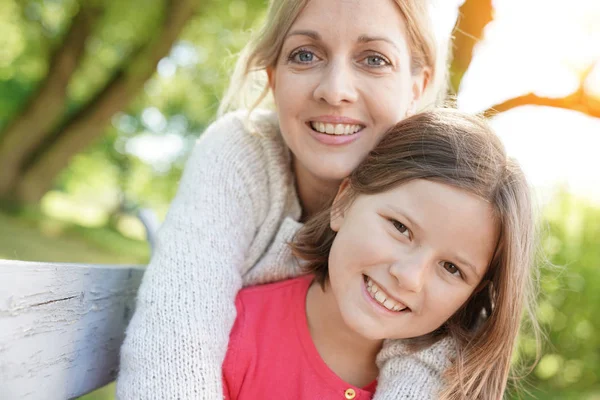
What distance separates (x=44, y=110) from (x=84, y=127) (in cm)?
70

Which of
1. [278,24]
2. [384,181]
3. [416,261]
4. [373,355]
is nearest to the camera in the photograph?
[416,261]

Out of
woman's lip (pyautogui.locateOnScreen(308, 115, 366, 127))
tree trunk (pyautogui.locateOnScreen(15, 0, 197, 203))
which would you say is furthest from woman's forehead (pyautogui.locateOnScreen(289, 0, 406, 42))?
tree trunk (pyautogui.locateOnScreen(15, 0, 197, 203))

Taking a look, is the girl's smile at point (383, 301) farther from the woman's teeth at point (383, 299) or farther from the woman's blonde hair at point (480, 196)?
the woman's blonde hair at point (480, 196)

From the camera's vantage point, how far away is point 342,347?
183 cm

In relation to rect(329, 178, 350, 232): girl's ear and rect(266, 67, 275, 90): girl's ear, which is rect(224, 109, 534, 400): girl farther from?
rect(266, 67, 275, 90): girl's ear

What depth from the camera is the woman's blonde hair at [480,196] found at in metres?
1.65

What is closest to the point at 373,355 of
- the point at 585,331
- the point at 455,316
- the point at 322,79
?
the point at 455,316

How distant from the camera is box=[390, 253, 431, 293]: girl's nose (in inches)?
61.5

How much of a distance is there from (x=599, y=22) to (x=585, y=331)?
2766mm

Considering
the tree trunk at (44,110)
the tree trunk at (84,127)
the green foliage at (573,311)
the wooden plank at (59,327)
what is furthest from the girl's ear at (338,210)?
the tree trunk at (44,110)

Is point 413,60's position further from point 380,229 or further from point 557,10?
point 557,10

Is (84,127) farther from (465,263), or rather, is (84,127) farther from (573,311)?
(465,263)

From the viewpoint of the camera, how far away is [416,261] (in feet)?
5.16

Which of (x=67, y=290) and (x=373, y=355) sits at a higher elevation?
(x=67, y=290)
